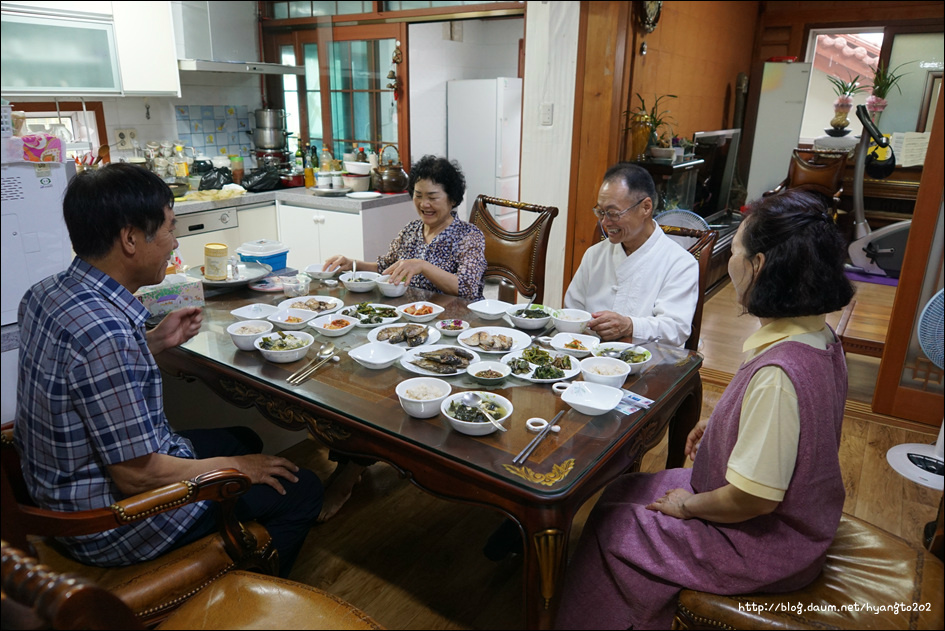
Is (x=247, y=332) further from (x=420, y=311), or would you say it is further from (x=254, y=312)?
(x=420, y=311)

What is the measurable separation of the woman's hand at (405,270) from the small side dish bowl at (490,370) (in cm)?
71

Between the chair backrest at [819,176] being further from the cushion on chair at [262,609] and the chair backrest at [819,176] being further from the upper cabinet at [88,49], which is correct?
the cushion on chair at [262,609]

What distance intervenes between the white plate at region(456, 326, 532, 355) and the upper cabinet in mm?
2904

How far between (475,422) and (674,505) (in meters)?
0.44

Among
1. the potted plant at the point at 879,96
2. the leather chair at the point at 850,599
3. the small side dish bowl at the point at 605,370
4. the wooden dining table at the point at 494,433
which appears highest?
the potted plant at the point at 879,96

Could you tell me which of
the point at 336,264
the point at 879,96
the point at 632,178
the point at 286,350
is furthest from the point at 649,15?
the point at 286,350

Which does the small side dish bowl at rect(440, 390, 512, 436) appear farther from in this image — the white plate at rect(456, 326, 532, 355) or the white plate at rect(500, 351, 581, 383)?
the white plate at rect(456, 326, 532, 355)

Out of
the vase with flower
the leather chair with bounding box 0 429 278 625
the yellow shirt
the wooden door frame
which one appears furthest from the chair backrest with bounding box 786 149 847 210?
the leather chair with bounding box 0 429 278 625

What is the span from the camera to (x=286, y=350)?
62.3 inches

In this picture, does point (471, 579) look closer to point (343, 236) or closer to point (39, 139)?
point (39, 139)

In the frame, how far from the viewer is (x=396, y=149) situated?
460cm

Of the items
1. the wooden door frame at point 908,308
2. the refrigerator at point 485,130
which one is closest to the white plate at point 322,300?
the wooden door frame at point 908,308

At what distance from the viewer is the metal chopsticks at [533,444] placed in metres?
1.18

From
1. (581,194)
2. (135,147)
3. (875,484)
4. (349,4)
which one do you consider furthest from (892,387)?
(135,147)
